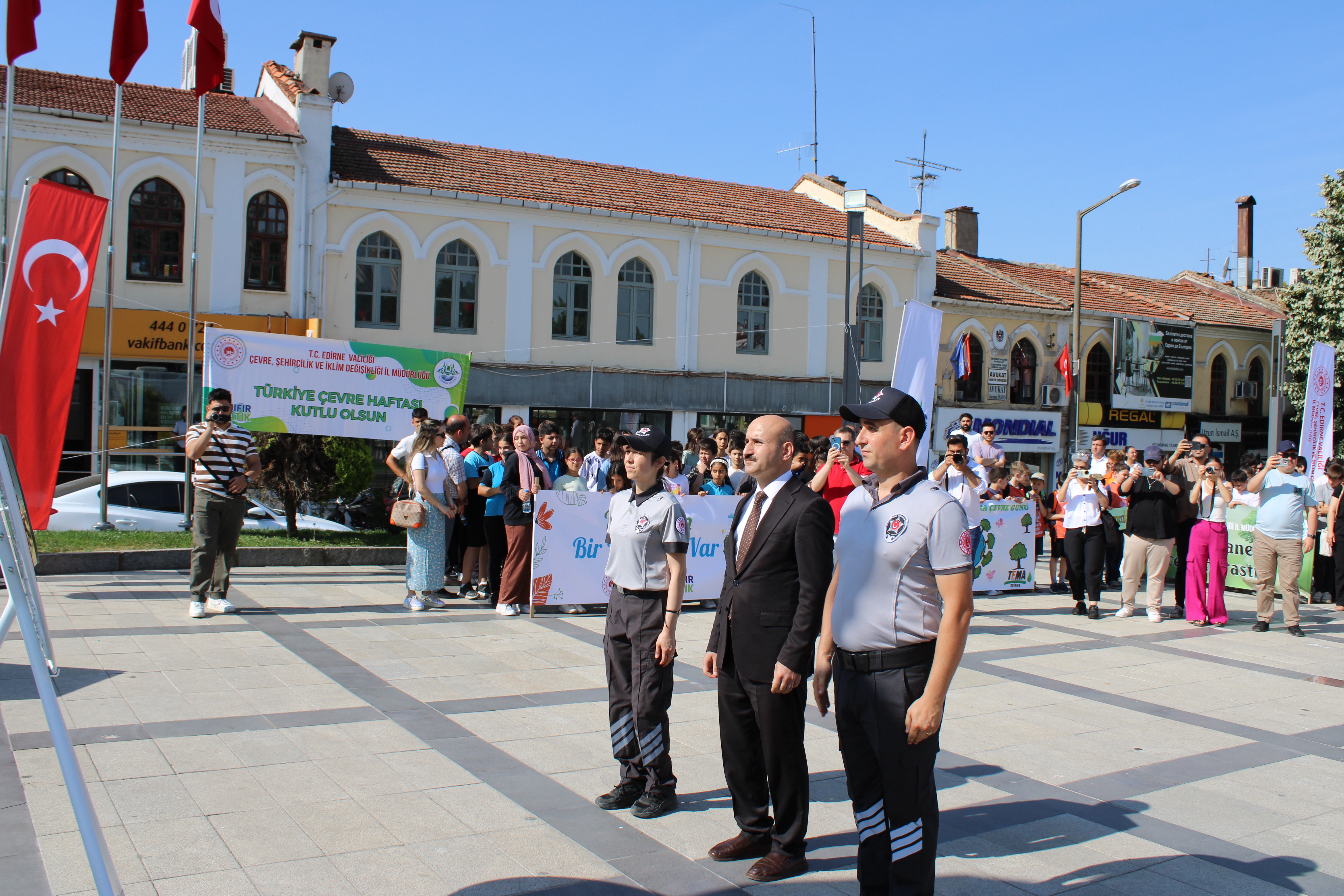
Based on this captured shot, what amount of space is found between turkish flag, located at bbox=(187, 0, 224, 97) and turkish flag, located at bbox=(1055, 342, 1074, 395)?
21.4 metres

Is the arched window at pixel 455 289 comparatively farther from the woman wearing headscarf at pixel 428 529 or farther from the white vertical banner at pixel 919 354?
the white vertical banner at pixel 919 354

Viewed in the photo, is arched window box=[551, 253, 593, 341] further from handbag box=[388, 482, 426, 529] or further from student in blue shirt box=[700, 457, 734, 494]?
handbag box=[388, 482, 426, 529]

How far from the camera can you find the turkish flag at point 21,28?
367 inches

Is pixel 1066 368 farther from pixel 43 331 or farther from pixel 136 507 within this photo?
pixel 43 331

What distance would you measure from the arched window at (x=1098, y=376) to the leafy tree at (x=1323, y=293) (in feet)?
18.0

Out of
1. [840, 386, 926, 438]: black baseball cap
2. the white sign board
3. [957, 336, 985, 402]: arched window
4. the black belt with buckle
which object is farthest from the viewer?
[957, 336, 985, 402]: arched window

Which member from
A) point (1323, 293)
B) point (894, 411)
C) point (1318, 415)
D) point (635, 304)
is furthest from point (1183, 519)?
point (1323, 293)

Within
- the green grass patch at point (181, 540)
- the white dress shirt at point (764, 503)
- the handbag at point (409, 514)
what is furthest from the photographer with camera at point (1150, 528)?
the green grass patch at point (181, 540)

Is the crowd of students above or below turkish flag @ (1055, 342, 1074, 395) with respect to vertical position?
below

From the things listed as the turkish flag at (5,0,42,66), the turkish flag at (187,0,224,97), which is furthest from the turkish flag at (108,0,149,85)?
the turkish flag at (5,0,42,66)

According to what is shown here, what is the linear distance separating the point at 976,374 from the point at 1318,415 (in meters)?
18.3

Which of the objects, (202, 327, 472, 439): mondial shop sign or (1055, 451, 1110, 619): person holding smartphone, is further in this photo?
(202, 327, 472, 439): mondial shop sign

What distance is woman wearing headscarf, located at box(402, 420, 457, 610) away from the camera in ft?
33.2

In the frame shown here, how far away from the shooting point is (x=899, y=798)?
3.52 m
